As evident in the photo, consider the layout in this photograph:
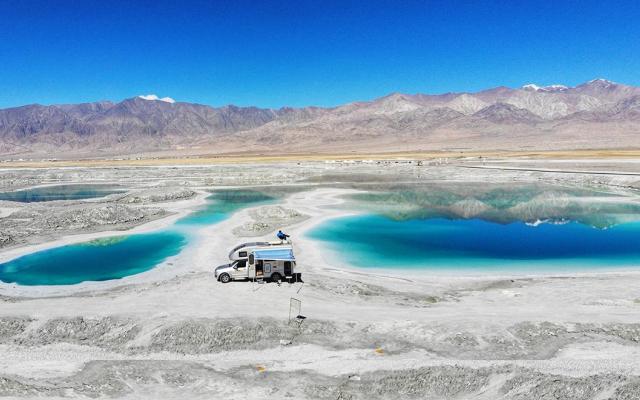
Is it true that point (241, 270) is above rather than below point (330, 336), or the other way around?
above

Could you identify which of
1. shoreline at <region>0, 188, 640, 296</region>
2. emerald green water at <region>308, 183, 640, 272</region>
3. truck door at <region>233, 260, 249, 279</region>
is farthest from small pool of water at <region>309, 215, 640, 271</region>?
truck door at <region>233, 260, 249, 279</region>

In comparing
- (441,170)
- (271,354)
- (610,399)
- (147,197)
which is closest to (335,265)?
(271,354)

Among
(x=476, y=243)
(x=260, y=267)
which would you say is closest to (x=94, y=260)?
(x=260, y=267)

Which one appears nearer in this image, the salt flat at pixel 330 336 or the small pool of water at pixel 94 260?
the salt flat at pixel 330 336

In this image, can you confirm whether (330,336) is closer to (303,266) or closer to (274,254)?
(274,254)

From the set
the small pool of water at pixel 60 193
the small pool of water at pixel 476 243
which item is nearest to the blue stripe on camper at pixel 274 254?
the small pool of water at pixel 476 243

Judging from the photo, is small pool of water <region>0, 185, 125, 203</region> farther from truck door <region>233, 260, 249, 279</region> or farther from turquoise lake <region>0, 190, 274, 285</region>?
truck door <region>233, 260, 249, 279</region>

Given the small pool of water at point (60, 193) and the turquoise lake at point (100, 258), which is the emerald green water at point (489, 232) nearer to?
the turquoise lake at point (100, 258)
